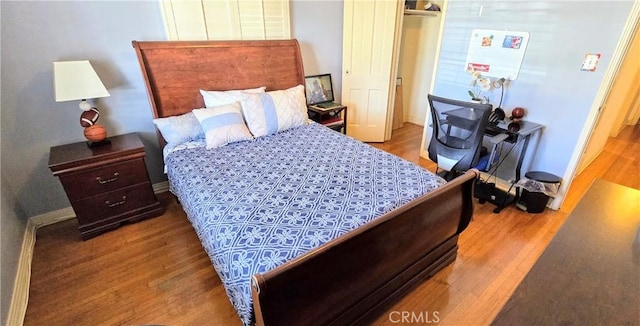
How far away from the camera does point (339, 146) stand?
236 centimetres

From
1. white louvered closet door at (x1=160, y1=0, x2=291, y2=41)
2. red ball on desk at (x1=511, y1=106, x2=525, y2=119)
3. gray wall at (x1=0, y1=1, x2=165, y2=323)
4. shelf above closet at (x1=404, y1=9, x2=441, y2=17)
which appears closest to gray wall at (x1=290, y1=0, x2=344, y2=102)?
white louvered closet door at (x1=160, y1=0, x2=291, y2=41)

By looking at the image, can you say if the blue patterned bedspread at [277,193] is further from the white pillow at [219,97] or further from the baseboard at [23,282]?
the baseboard at [23,282]

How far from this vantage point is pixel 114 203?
2250 mm

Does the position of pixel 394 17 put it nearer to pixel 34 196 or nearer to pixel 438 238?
pixel 438 238

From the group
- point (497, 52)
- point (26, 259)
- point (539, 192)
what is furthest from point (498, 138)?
point (26, 259)

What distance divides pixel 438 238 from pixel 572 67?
6.07 ft

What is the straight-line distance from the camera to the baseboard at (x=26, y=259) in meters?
1.62

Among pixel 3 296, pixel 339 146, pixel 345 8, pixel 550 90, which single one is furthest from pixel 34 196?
pixel 550 90

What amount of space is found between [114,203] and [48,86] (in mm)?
962

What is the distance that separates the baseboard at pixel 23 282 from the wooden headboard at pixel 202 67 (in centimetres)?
128

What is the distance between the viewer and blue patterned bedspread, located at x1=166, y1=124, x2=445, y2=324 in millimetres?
1309
